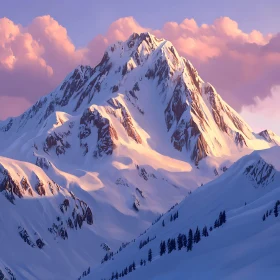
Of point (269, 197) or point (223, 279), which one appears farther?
point (269, 197)

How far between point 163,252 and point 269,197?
128ft

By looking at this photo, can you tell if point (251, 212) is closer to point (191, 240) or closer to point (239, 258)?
point (191, 240)

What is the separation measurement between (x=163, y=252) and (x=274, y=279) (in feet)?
273

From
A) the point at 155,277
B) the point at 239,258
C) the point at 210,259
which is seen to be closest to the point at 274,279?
the point at 239,258

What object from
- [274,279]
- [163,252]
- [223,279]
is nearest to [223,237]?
[163,252]

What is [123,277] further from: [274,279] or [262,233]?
[274,279]

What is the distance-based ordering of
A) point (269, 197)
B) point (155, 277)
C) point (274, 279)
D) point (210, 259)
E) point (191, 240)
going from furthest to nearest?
point (269, 197) → point (191, 240) → point (155, 277) → point (210, 259) → point (274, 279)

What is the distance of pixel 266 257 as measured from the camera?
107812mm

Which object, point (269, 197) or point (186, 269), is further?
point (269, 197)

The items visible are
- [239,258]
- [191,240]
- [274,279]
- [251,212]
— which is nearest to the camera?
[274,279]

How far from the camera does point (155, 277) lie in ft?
469

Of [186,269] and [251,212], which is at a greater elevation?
[251,212]


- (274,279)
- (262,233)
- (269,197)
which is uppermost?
(269,197)

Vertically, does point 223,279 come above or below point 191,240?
below
